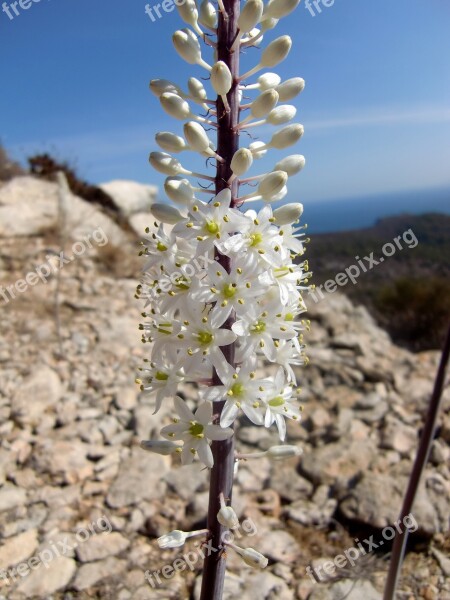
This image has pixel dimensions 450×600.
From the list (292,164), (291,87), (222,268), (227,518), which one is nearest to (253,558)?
(227,518)

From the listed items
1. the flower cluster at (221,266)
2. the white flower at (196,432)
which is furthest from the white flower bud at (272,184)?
the white flower at (196,432)

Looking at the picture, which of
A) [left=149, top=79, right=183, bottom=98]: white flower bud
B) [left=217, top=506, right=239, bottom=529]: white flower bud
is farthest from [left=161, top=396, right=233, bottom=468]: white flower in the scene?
[left=149, top=79, right=183, bottom=98]: white flower bud

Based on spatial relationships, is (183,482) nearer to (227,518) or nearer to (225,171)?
(227,518)

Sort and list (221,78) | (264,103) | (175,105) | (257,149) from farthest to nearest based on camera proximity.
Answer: (257,149), (175,105), (264,103), (221,78)

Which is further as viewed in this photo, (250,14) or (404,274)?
(404,274)

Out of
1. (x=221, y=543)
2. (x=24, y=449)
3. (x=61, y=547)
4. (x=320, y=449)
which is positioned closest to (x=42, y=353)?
(x=24, y=449)

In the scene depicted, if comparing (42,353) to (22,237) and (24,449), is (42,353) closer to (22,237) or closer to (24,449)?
(24,449)
